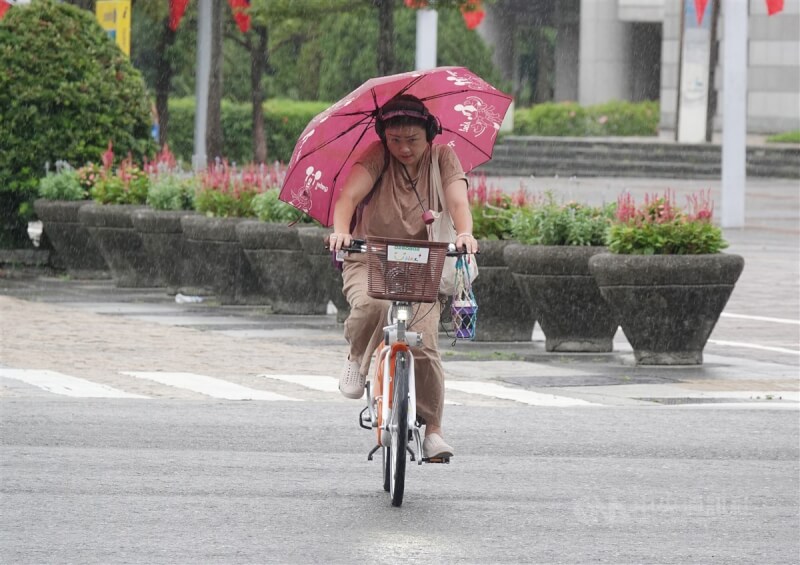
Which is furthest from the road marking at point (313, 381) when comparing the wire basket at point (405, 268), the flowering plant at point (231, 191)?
the flowering plant at point (231, 191)

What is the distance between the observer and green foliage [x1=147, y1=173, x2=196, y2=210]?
1861 cm

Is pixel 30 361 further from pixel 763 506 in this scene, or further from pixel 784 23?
pixel 784 23

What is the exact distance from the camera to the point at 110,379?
39.9 feet

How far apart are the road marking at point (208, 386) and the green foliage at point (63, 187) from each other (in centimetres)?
816

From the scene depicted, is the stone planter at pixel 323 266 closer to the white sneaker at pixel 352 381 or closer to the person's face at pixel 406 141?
the white sneaker at pixel 352 381

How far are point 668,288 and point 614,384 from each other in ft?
3.65

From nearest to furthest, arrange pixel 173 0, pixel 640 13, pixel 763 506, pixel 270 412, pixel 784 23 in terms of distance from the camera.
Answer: pixel 763 506
pixel 270 412
pixel 173 0
pixel 784 23
pixel 640 13

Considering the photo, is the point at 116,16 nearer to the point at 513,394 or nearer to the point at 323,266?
the point at 323,266

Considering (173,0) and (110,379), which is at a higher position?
(173,0)

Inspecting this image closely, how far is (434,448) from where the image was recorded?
25.9 feet

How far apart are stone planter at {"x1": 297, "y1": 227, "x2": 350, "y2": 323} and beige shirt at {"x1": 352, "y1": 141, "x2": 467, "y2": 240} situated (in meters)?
7.41

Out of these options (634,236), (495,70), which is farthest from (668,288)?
(495,70)

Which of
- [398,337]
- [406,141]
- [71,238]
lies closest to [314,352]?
[406,141]

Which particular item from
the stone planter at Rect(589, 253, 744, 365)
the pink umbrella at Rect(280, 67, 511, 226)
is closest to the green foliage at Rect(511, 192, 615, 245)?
the stone planter at Rect(589, 253, 744, 365)
